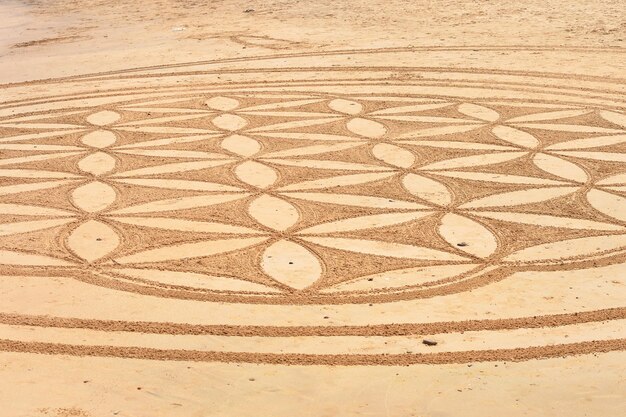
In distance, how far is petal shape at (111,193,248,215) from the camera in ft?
39.5

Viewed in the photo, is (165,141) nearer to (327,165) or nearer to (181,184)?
(181,184)

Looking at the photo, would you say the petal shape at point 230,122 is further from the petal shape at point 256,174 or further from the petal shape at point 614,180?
the petal shape at point 614,180

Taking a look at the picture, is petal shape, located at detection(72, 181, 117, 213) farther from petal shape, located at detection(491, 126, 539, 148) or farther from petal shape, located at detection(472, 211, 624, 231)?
petal shape, located at detection(491, 126, 539, 148)

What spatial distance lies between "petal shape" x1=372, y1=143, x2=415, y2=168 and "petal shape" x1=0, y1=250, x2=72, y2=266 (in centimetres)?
478

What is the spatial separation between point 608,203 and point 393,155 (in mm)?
3116

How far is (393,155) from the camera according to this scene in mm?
14047

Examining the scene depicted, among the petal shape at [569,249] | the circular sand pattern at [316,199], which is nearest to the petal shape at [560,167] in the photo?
the circular sand pattern at [316,199]

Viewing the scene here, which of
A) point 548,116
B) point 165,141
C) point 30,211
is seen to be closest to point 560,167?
point 548,116

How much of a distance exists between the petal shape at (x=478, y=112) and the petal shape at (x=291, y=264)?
5.98 metres

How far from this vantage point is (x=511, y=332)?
8883 mm

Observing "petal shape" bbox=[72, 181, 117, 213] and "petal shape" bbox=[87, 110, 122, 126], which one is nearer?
"petal shape" bbox=[72, 181, 117, 213]

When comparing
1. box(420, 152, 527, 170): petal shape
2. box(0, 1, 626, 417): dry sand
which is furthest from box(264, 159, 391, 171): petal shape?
box(420, 152, 527, 170): petal shape

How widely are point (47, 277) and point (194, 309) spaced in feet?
5.65

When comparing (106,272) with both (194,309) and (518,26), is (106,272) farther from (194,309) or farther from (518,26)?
(518,26)
